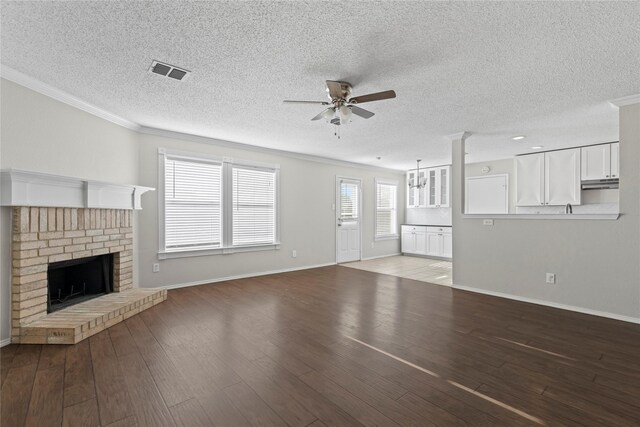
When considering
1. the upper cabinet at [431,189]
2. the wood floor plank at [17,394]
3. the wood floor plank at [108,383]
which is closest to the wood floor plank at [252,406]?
the wood floor plank at [108,383]

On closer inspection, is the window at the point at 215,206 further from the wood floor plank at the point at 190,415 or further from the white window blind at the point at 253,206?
the wood floor plank at the point at 190,415

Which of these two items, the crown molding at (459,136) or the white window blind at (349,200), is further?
the white window blind at (349,200)

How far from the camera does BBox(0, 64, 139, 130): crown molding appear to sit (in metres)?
2.55

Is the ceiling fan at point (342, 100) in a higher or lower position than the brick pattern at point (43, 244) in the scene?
higher

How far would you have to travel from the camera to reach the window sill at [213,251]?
446 cm

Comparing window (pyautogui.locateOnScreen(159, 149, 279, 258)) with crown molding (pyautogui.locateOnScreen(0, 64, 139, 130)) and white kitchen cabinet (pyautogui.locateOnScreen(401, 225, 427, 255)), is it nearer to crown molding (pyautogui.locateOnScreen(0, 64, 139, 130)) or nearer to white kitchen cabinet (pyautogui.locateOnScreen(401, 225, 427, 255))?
crown molding (pyautogui.locateOnScreen(0, 64, 139, 130))

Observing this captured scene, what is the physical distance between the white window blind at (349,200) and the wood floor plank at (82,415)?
18.5 ft

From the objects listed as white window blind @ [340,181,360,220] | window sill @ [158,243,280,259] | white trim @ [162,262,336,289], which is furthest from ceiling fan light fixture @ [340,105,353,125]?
white window blind @ [340,181,360,220]

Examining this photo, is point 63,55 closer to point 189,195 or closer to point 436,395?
point 189,195

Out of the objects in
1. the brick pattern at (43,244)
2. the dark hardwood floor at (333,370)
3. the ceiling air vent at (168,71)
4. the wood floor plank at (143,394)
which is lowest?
the dark hardwood floor at (333,370)

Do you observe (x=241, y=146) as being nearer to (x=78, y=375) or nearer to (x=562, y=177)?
(x=78, y=375)

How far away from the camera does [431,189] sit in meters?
7.80

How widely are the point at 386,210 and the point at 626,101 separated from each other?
17.4 ft

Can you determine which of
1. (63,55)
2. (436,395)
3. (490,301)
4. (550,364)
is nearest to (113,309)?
(63,55)
